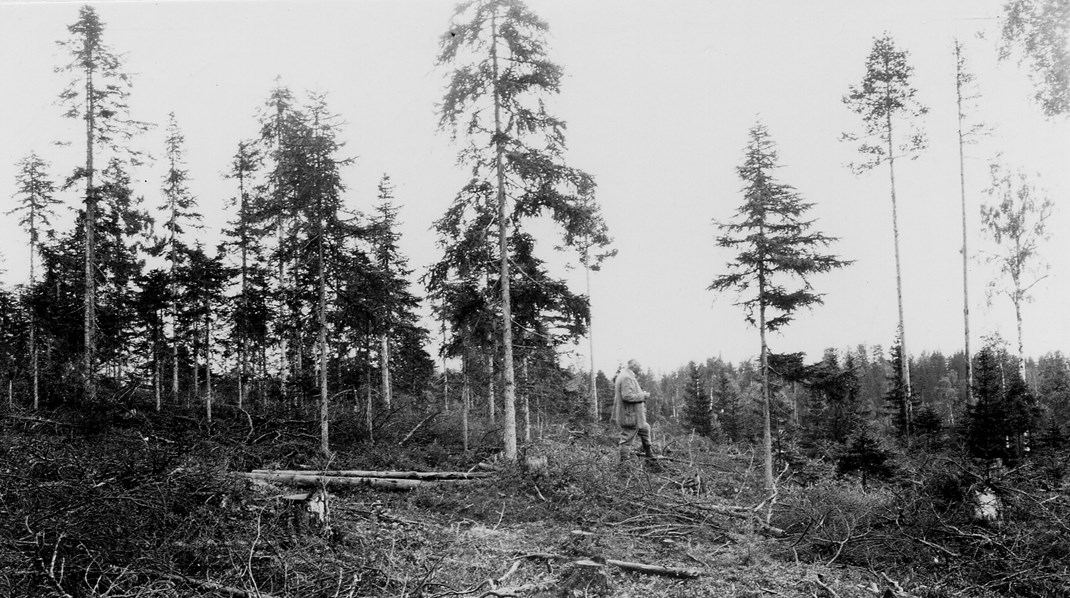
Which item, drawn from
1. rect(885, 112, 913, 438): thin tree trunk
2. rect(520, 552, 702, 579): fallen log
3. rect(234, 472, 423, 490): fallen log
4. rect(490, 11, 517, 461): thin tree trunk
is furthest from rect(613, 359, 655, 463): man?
rect(885, 112, 913, 438): thin tree trunk

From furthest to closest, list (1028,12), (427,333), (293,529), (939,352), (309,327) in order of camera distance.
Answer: (939,352) < (427,333) < (309,327) < (1028,12) < (293,529)

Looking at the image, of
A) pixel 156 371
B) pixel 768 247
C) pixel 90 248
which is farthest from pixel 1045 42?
pixel 156 371

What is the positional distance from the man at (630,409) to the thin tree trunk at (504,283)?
258 centimetres

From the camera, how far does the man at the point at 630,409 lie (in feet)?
37.2

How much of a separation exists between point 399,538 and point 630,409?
19.5 ft

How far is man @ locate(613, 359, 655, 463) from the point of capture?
446 inches

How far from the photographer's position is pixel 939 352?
8331cm

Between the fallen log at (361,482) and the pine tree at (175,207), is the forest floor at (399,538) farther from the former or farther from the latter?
the pine tree at (175,207)

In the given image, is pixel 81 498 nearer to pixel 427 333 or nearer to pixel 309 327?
pixel 309 327

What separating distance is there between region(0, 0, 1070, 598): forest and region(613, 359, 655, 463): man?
2.34 ft

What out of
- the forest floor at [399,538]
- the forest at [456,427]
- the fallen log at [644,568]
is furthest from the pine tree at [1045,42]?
the fallen log at [644,568]

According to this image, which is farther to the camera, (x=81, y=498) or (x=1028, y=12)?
(x=1028, y=12)

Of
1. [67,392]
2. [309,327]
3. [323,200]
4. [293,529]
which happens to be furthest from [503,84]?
[67,392]

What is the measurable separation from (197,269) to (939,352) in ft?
321
